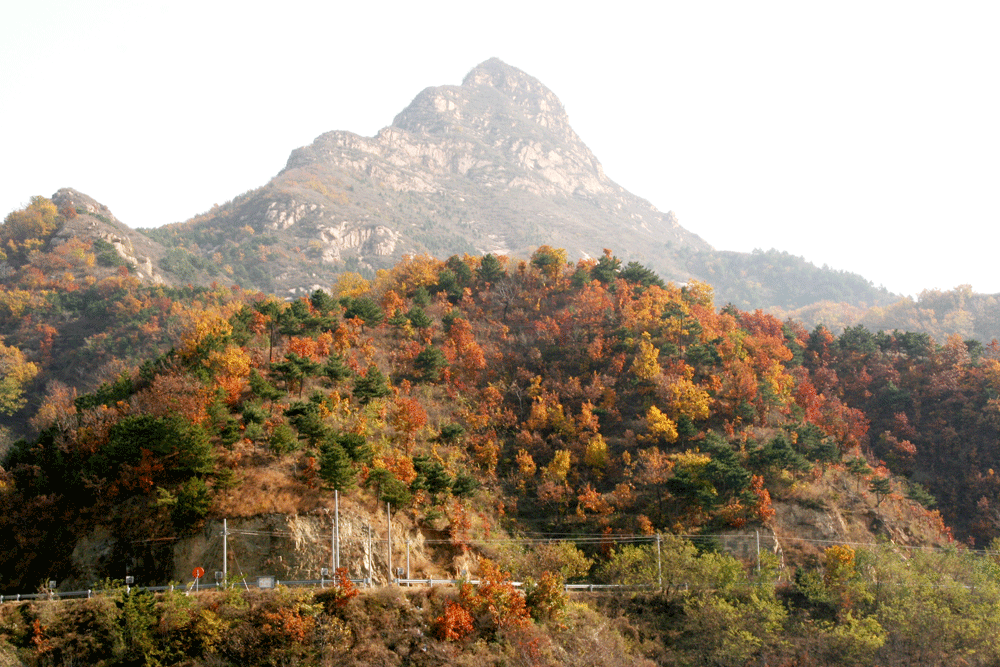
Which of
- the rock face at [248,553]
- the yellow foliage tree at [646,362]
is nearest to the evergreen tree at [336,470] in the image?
the rock face at [248,553]

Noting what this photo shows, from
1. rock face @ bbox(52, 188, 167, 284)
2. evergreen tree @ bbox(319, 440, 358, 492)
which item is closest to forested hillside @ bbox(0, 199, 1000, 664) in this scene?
evergreen tree @ bbox(319, 440, 358, 492)

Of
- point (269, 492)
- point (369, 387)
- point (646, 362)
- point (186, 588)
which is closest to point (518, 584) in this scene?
point (269, 492)

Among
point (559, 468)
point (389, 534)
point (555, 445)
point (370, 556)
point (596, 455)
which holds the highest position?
point (555, 445)


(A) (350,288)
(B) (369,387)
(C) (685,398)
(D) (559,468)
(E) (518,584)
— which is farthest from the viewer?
(A) (350,288)

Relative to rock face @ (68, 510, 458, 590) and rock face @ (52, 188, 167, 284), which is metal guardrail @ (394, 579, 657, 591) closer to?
rock face @ (68, 510, 458, 590)

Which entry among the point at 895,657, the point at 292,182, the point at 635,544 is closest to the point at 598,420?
the point at 635,544

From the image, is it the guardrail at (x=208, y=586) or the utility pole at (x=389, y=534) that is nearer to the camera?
the guardrail at (x=208, y=586)

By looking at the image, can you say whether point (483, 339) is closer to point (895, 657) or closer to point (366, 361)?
point (366, 361)

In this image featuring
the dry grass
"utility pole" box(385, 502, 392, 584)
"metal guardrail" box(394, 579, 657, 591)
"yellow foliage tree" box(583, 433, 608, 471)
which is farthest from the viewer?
"yellow foliage tree" box(583, 433, 608, 471)

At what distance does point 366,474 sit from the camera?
4362cm

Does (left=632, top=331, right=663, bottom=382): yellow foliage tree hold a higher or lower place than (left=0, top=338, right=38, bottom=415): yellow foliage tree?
lower

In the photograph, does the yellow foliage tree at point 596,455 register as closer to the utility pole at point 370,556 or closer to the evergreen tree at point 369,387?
the evergreen tree at point 369,387

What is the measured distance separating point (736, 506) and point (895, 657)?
13513mm

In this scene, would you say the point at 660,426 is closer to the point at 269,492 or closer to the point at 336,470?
the point at 336,470
